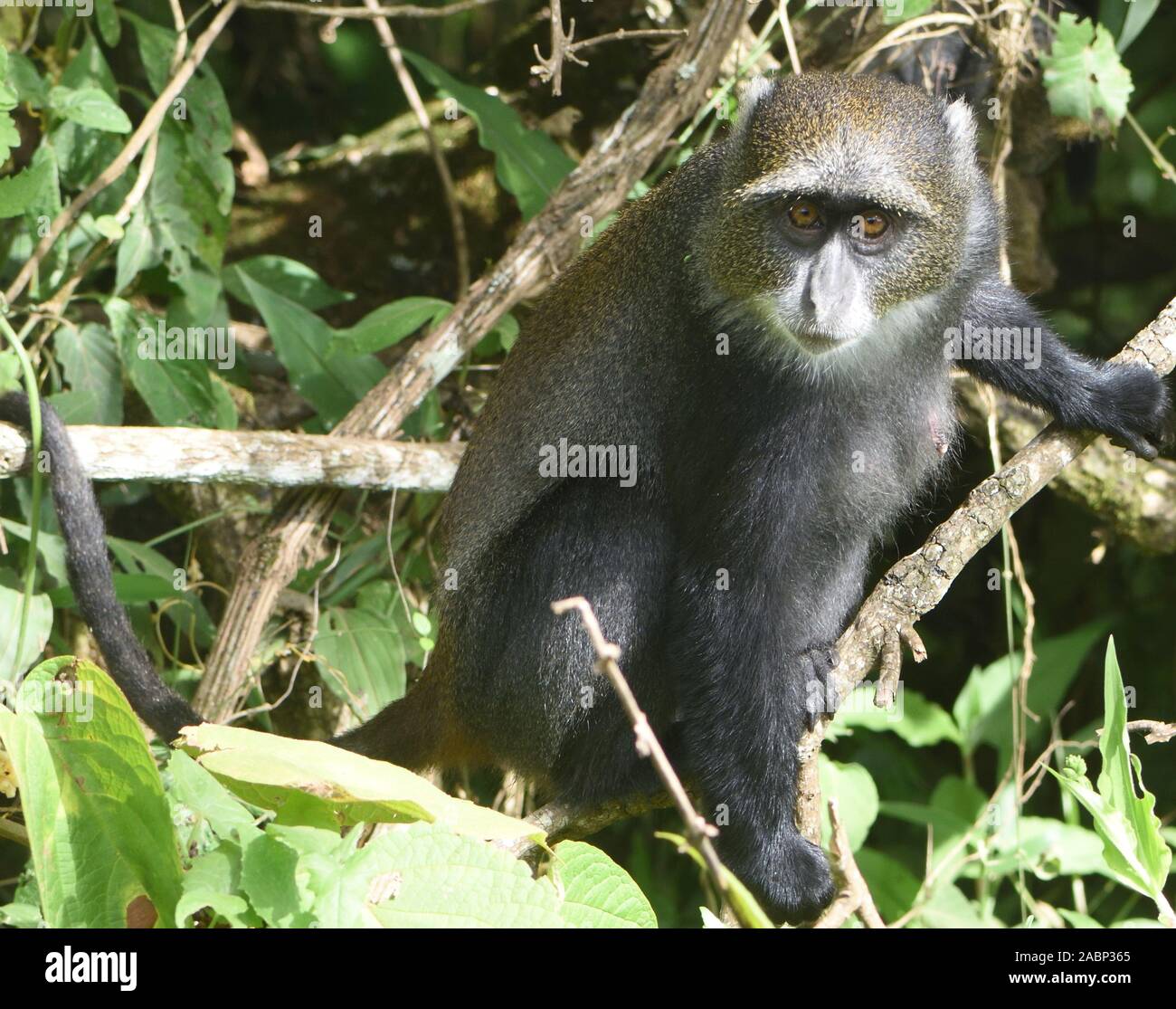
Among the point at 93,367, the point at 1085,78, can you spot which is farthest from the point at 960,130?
the point at 93,367

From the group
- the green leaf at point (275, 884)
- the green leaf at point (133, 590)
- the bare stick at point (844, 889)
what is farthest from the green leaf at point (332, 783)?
the green leaf at point (133, 590)

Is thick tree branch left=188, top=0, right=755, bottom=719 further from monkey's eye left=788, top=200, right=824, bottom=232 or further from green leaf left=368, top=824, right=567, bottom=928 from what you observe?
green leaf left=368, top=824, right=567, bottom=928

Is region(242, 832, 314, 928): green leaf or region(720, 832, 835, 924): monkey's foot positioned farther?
region(720, 832, 835, 924): monkey's foot

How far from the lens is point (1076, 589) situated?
8.32 m

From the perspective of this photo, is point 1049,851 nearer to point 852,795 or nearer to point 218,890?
point 852,795

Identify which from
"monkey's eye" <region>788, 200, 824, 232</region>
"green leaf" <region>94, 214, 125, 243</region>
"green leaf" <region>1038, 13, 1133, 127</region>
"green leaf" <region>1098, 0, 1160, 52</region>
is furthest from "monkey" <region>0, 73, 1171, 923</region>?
"green leaf" <region>1098, 0, 1160, 52</region>

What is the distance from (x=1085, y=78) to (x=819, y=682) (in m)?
3.67

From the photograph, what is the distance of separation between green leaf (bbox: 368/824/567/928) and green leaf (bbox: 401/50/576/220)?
4.54 metres

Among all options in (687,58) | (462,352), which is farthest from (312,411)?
(687,58)

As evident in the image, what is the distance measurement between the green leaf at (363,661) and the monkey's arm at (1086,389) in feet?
9.73

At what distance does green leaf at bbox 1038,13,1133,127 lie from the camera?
651cm

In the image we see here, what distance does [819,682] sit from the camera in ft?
15.6

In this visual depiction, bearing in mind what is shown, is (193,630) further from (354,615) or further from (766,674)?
(766,674)

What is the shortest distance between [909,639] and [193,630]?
358 centimetres
